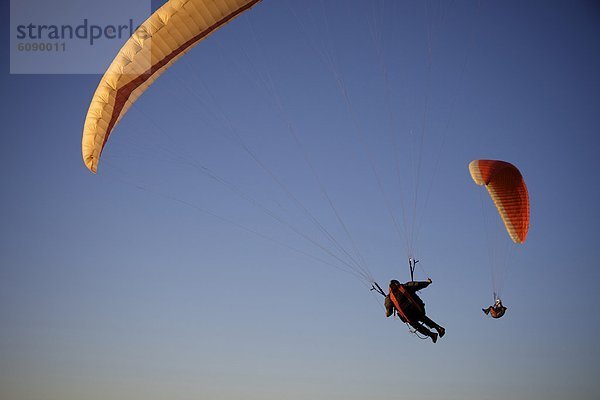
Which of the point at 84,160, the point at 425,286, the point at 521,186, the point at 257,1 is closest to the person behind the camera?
the point at 425,286

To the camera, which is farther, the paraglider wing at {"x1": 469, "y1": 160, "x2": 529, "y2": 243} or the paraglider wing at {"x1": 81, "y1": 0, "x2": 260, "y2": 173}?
the paraglider wing at {"x1": 469, "y1": 160, "x2": 529, "y2": 243}

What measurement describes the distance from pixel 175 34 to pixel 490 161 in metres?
13.4

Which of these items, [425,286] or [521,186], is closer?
[425,286]

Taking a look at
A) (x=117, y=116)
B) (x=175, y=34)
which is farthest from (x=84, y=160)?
(x=175, y=34)

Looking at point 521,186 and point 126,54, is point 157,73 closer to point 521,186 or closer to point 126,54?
point 126,54

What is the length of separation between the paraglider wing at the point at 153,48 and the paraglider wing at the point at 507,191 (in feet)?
38.3

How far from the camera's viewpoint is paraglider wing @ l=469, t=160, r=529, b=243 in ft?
82.7

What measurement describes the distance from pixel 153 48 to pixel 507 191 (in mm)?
14337

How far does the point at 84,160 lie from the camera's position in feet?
63.8

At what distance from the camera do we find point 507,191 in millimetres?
25562

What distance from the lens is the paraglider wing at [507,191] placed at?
82.7 feet

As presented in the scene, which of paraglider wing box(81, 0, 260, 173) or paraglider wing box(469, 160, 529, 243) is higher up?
paraglider wing box(81, 0, 260, 173)

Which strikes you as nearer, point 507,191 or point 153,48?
point 153,48

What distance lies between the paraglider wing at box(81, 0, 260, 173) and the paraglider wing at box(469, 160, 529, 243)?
1166 cm
